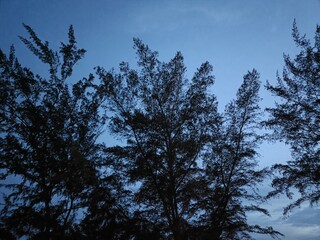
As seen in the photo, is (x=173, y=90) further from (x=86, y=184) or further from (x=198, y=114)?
(x=86, y=184)

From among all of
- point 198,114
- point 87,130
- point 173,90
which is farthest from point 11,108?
point 198,114

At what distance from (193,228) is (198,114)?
524 centimetres

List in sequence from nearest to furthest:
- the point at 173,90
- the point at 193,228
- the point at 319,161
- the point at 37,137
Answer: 1. the point at 193,228
2. the point at 319,161
3. the point at 37,137
4. the point at 173,90

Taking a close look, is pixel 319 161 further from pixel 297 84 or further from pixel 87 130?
pixel 87 130

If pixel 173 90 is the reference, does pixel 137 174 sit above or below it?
below

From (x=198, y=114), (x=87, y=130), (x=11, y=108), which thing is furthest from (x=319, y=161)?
(x=11, y=108)

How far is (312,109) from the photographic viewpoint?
427 inches

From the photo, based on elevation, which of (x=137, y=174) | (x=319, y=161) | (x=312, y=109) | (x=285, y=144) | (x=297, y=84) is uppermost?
(x=297, y=84)

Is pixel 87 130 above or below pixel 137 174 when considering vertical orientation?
above

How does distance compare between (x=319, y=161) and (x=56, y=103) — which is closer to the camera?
(x=319, y=161)

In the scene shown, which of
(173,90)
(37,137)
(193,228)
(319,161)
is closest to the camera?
(193,228)

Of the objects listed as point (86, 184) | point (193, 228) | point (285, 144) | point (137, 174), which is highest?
point (285, 144)

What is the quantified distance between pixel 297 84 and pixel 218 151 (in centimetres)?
513

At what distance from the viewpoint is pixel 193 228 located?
9.81 metres
